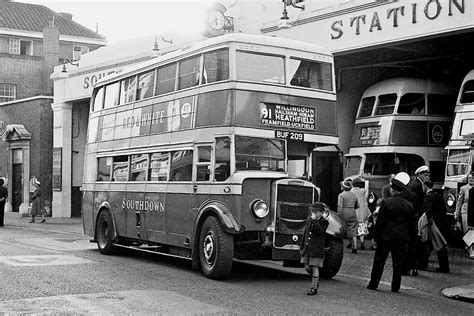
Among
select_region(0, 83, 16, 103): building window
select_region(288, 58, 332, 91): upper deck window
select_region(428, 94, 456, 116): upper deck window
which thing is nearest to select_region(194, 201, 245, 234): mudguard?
select_region(288, 58, 332, 91): upper deck window

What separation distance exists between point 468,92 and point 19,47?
142 feet

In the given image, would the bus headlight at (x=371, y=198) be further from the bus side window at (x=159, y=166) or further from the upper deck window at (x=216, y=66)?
the upper deck window at (x=216, y=66)

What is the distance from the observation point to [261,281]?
39.0ft

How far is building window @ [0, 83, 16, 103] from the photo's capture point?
45.6 metres

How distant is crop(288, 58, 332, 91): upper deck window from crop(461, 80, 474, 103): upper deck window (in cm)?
649

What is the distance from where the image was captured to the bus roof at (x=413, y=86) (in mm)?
20031

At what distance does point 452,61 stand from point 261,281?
12.1m

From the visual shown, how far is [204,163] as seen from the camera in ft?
40.7

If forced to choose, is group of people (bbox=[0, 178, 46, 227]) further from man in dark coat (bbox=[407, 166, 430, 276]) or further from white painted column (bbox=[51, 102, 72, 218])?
man in dark coat (bbox=[407, 166, 430, 276])

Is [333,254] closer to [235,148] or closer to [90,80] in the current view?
[235,148]

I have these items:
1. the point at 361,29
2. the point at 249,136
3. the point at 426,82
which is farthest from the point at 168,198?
the point at 426,82

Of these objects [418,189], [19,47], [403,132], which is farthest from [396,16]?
[19,47]

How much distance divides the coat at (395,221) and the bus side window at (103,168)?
7.32 meters

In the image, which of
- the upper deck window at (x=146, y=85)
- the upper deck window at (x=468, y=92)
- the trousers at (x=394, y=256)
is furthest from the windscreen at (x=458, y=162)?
the upper deck window at (x=146, y=85)
